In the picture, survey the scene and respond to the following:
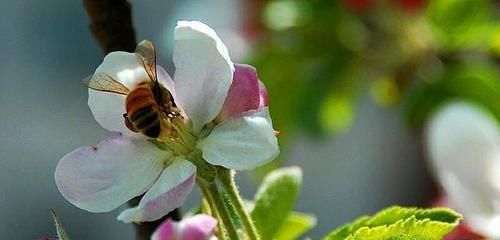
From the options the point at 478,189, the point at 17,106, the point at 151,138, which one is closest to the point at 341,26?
the point at 478,189

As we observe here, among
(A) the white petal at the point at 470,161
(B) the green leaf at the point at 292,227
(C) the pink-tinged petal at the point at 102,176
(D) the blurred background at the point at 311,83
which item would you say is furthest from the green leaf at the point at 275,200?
(D) the blurred background at the point at 311,83

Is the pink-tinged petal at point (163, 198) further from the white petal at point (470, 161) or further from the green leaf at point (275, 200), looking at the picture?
the white petal at point (470, 161)

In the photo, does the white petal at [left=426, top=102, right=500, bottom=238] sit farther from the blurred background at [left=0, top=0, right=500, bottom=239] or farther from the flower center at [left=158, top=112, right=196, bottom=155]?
the flower center at [left=158, top=112, right=196, bottom=155]

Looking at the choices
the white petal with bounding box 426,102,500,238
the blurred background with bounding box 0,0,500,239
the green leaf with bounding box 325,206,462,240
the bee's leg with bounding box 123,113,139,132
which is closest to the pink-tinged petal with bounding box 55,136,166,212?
the bee's leg with bounding box 123,113,139,132

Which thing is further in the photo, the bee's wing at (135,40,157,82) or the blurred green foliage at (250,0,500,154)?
the blurred green foliage at (250,0,500,154)

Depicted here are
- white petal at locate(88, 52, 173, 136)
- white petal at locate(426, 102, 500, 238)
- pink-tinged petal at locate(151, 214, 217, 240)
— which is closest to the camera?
pink-tinged petal at locate(151, 214, 217, 240)

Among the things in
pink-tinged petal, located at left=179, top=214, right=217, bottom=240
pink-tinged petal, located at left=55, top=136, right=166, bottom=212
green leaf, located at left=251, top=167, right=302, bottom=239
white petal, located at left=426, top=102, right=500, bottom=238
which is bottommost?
white petal, located at left=426, top=102, right=500, bottom=238

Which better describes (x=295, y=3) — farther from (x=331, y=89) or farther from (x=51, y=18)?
(x=51, y=18)
